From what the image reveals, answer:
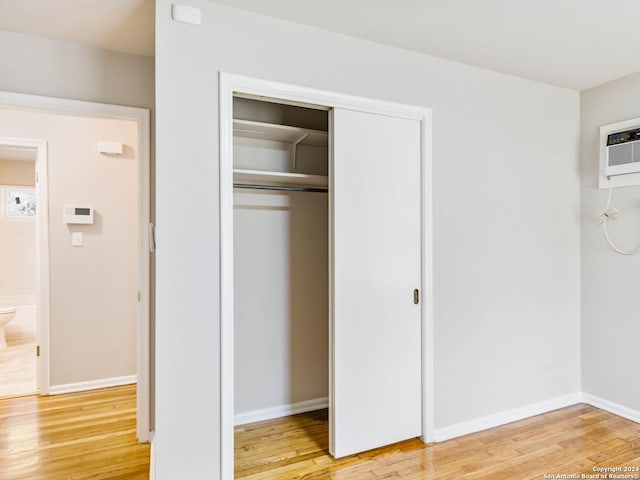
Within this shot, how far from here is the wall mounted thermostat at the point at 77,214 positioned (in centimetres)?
349

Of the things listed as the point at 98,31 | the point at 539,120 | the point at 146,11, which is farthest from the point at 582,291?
the point at 98,31

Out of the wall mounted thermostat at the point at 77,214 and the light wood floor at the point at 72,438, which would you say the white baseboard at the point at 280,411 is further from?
the wall mounted thermostat at the point at 77,214

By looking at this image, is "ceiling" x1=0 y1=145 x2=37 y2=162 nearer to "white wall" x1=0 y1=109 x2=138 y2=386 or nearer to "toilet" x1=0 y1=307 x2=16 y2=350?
"toilet" x1=0 y1=307 x2=16 y2=350

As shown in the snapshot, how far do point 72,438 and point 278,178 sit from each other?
7.20ft

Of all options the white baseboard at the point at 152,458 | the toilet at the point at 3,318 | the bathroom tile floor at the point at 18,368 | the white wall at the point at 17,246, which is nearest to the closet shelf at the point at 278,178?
the white baseboard at the point at 152,458

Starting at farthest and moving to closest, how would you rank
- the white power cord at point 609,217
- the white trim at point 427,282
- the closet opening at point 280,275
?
the white power cord at point 609,217
the closet opening at point 280,275
the white trim at point 427,282

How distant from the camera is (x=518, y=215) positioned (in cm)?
294

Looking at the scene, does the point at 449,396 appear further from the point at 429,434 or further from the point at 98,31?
the point at 98,31

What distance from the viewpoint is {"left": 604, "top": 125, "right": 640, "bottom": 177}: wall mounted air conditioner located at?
2.80 metres

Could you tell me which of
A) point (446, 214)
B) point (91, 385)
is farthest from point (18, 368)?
point (446, 214)

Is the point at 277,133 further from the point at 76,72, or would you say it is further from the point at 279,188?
the point at 76,72

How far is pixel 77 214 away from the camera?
3.53 m

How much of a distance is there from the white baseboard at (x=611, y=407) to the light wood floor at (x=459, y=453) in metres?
0.06


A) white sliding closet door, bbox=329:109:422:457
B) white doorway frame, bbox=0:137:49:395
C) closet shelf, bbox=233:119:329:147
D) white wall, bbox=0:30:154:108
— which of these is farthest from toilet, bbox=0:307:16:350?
white sliding closet door, bbox=329:109:422:457
